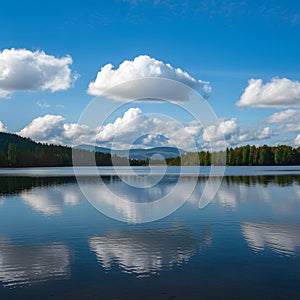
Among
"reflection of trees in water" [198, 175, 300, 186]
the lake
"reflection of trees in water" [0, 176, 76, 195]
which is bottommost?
the lake

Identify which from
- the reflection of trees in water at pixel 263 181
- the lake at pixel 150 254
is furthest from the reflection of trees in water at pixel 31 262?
the reflection of trees in water at pixel 263 181

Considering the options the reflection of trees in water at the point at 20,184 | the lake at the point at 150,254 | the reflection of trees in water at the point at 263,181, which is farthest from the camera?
the reflection of trees in water at the point at 263,181

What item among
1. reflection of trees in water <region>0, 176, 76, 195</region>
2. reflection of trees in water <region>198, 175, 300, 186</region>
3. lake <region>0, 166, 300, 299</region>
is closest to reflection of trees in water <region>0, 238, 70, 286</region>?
lake <region>0, 166, 300, 299</region>

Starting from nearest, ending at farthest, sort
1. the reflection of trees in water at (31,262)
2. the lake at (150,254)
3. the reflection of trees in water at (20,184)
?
the lake at (150,254) < the reflection of trees in water at (31,262) < the reflection of trees in water at (20,184)

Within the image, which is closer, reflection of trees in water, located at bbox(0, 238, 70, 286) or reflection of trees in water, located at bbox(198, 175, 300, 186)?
reflection of trees in water, located at bbox(0, 238, 70, 286)

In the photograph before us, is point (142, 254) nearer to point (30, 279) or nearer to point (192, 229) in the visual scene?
point (30, 279)

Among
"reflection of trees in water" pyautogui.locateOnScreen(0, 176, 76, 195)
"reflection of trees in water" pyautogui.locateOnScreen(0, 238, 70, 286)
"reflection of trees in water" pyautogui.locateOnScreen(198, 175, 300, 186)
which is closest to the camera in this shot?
"reflection of trees in water" pyautogui.locateOnScreen(0, 238, 70, 286)

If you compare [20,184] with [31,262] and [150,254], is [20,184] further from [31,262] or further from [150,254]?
[150,254]

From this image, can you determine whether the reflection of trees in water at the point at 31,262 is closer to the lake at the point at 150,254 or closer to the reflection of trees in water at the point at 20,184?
the lake at the point at 150,254

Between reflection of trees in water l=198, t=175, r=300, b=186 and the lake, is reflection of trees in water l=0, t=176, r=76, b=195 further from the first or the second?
reflection of trees in water l=198, t=175, r=300, b=186

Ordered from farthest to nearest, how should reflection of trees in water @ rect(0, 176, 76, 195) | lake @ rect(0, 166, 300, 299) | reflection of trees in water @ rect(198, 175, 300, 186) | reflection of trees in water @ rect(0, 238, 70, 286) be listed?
reflection of trees in water @ rect(198, 175, 300, 186) < reflection of trees in water @ rect(0, 176, 76, 195) < reflection of trees in water @ rect(0, 238, 70, 286) < lake @ rect(0, 166, 300, 299)

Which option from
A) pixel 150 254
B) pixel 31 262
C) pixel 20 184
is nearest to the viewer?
pixel 31 262

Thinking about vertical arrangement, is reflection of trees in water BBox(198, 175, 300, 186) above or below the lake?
above

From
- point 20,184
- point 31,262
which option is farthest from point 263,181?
point 31,262
